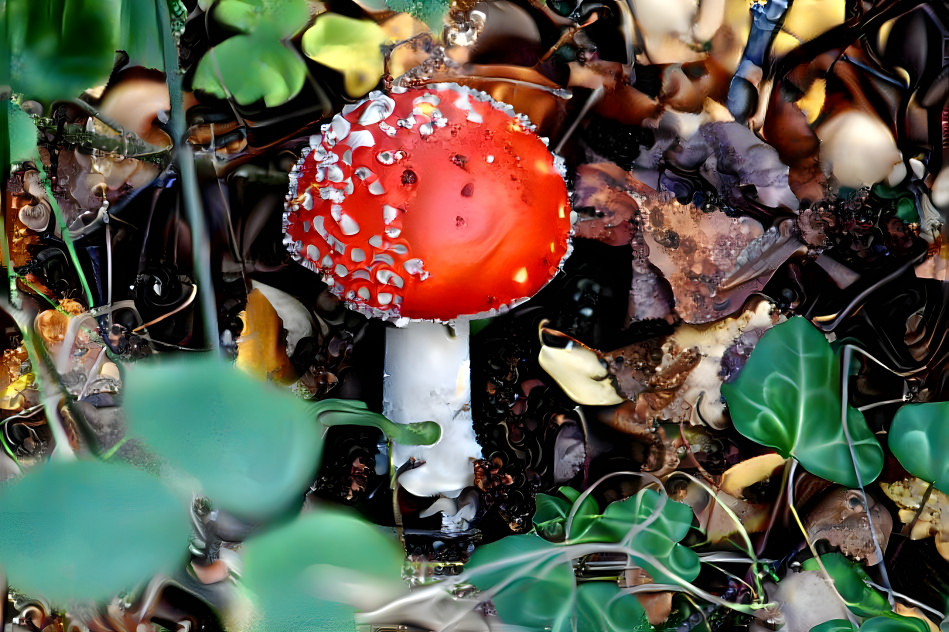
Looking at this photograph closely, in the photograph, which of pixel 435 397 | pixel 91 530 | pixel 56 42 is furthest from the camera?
pixel 435 397

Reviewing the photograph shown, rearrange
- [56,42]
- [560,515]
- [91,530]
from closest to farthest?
[91,530] < [56,42] < [560,515]

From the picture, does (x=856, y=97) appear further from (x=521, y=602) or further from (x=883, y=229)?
(x=521, y=602)

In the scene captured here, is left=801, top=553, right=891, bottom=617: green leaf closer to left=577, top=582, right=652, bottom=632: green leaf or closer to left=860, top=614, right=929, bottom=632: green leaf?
left=860, top=614, right=929, bottom=632: green leaf

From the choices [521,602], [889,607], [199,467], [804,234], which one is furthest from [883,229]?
[199,467]

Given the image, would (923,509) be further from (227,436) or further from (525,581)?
(227,436)

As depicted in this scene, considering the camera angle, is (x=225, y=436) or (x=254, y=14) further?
(x=254, y=14)

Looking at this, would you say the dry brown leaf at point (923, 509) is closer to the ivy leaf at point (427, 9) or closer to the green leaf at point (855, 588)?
the green leaf at point (855, 588)

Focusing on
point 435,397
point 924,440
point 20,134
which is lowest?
point 435,397

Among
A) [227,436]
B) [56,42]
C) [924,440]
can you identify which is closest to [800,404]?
[924,440]
